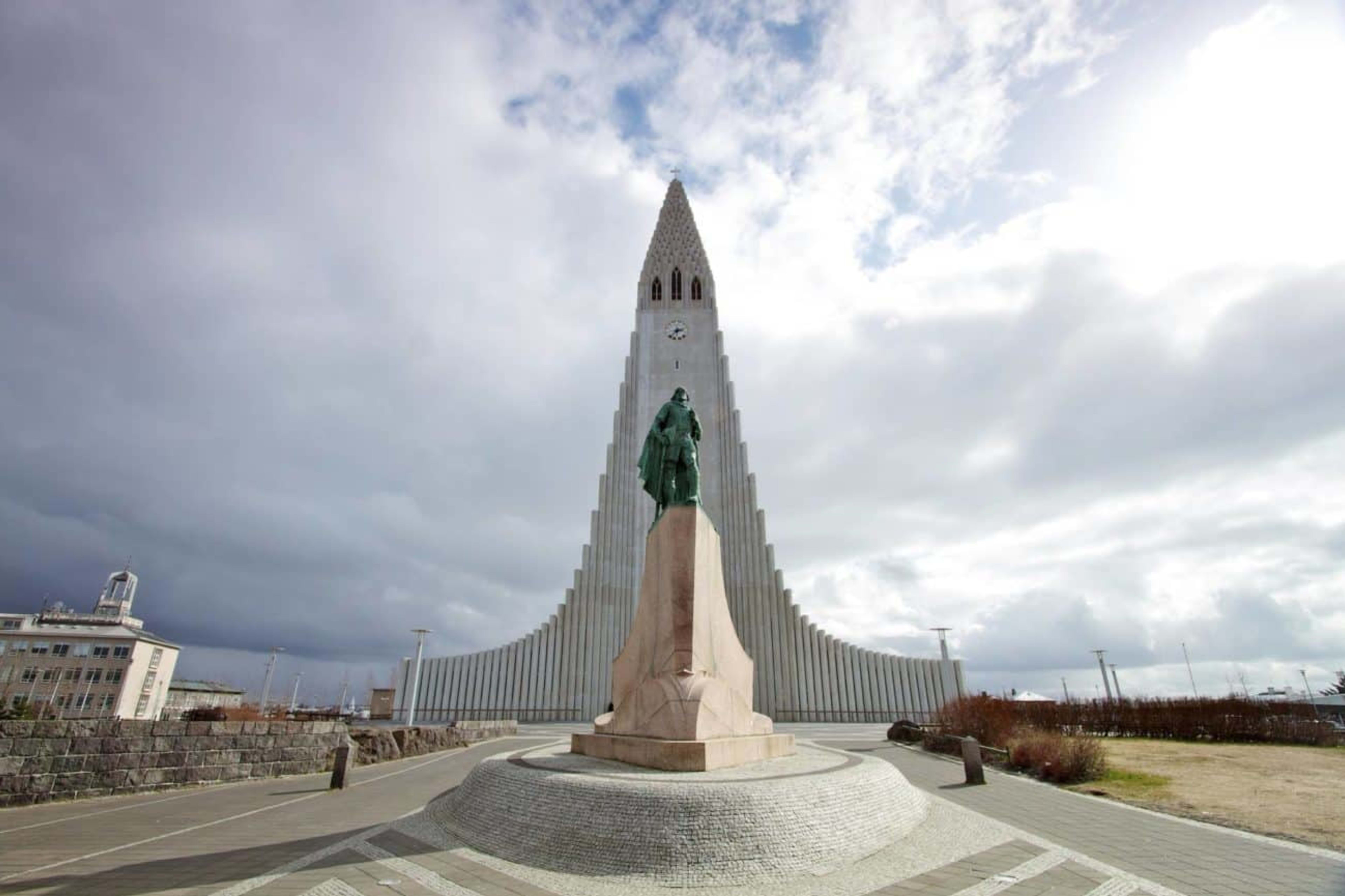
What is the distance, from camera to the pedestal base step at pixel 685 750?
265 inches

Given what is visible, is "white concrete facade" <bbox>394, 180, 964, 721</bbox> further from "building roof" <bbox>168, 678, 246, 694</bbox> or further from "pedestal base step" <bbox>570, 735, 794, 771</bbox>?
"building roof" <bbox>168, 678, 246, 694</bbox>

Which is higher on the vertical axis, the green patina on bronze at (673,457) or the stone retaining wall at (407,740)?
the green patina on bronze at (673,457)

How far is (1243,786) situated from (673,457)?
1070cm

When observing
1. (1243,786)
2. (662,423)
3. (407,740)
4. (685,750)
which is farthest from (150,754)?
(1243,786)

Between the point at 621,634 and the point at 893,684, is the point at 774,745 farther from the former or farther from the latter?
the point at 893,684

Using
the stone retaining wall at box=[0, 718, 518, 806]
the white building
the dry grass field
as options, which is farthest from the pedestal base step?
the white building

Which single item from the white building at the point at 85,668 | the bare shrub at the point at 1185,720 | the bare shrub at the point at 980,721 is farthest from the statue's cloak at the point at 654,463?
the white building at the point at 85,668

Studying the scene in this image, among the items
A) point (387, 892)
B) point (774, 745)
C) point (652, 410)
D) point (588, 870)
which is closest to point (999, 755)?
point (774, 745)

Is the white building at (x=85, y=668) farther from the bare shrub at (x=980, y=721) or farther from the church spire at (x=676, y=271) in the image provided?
the bare shrub at (x=980, y=721)

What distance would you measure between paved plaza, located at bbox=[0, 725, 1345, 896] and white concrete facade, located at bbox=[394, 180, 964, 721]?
2210 cm

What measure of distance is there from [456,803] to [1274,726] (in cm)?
2302

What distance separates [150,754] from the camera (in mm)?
9312

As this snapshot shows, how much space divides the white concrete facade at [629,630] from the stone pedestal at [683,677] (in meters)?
21.0

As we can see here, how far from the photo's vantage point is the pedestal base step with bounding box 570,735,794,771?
22.0ft
